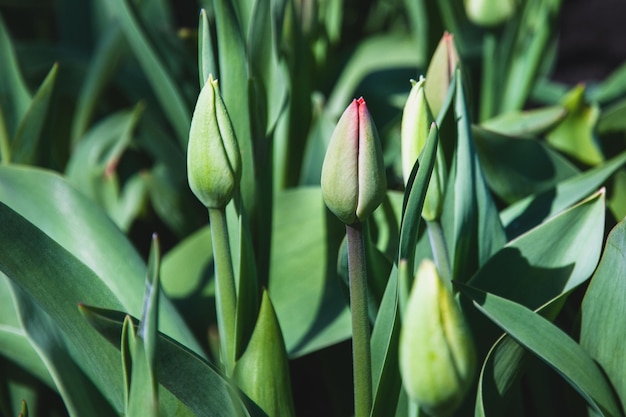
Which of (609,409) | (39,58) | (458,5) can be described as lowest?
(609,409)

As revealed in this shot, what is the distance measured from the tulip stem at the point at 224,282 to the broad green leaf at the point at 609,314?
28 centimetres

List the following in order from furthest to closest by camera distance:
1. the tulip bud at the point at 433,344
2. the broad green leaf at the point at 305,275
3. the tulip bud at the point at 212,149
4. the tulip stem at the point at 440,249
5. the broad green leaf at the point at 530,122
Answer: the broad green leaf at the point at 530,122, the broad green leaf at the point at 305,275, the tulip stem at the point at 440,249, the tulip bud at the point at 212,149, the tulip bud at the point at 433,344

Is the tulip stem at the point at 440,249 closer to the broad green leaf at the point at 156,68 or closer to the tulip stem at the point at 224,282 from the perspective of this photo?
the tulip stem at the point at 224,282

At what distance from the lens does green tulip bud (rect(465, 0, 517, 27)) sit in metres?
1.00

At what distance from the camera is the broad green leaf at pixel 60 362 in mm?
622

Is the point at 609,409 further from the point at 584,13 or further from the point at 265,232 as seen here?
Answer: the point at 584,13

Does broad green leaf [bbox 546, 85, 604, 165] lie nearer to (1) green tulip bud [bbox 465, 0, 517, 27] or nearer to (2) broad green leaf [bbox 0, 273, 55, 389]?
(1) green tulip bud [bbox 465, 0, 517, 27]

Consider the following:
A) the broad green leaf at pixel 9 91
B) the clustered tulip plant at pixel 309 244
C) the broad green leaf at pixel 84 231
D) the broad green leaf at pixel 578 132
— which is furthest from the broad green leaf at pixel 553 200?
the broad green leaf at pixel 9 91

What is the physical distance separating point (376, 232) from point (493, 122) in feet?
0.86

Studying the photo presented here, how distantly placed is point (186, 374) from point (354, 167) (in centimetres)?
19

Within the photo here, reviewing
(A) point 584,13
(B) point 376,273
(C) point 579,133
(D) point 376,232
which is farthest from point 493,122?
(A) point 584,13

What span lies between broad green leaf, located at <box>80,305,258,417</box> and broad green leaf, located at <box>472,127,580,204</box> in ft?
1.34

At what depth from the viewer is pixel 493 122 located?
3.27 feet

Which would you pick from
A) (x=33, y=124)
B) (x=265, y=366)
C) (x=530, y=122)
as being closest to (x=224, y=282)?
(x=265, y=366)
